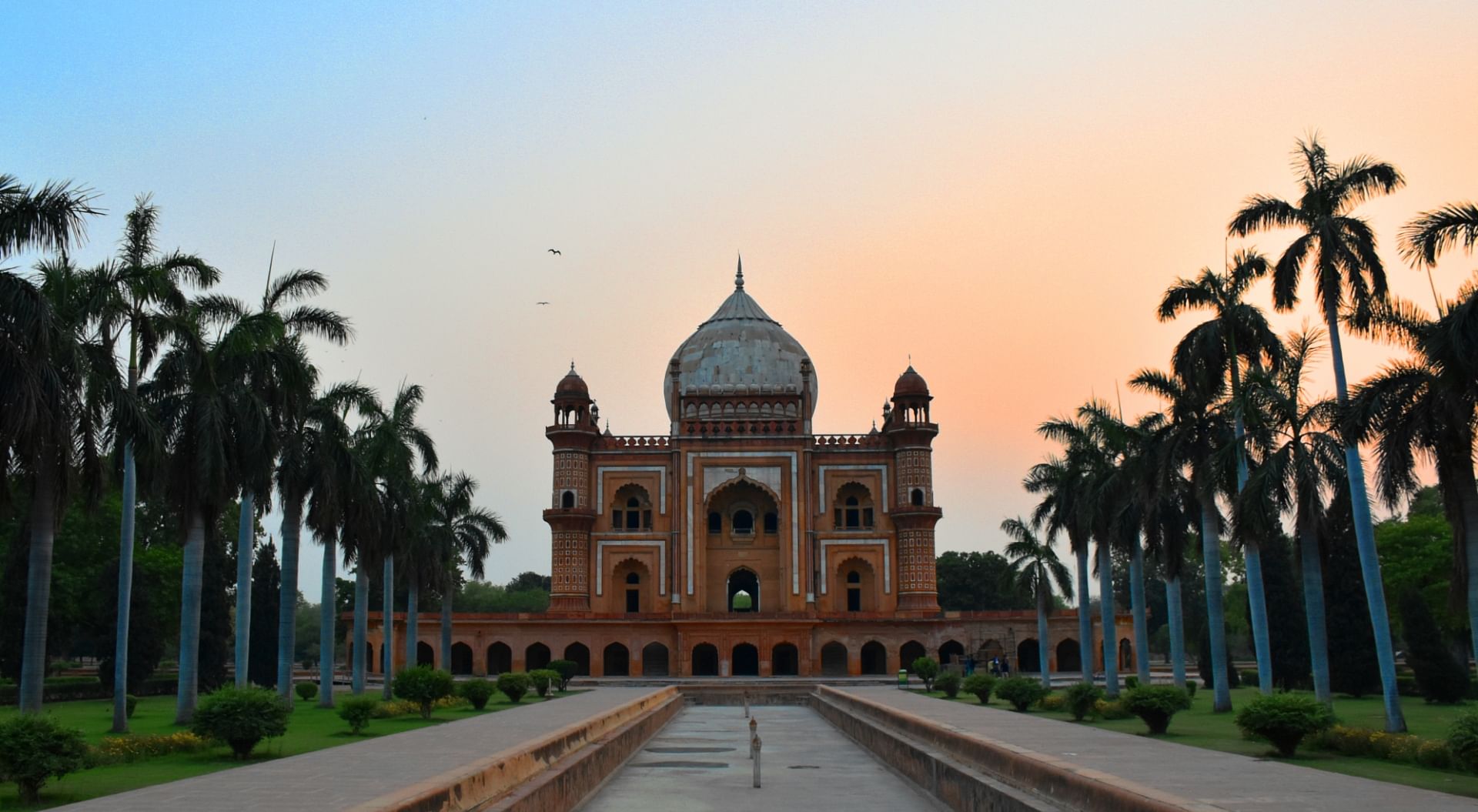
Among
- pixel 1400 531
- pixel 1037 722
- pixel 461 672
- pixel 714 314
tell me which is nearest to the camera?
pixel 1037 722

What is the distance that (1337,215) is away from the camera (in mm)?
22500

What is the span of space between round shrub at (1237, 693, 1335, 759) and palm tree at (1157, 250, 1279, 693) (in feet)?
34.4

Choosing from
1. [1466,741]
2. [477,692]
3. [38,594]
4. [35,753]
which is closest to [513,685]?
[477,692]

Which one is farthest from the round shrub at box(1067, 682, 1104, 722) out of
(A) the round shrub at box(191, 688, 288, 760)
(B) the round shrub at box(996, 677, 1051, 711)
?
(A) the round shrub at box(191, 688, 288, 760)

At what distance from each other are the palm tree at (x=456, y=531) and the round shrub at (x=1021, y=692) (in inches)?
798

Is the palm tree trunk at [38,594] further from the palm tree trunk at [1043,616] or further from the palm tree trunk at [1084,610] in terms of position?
the palm tree trunk at [1043,616]

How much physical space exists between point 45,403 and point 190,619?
8869mm

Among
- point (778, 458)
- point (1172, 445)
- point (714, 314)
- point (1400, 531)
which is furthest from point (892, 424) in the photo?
point (1172, 445)

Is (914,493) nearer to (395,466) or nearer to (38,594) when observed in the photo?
(395,466)

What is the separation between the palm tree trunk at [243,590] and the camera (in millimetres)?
25828

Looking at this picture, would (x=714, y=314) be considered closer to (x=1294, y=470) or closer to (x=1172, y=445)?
(x=1172, y=445)

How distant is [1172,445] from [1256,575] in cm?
315

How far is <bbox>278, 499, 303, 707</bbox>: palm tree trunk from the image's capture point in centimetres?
2831

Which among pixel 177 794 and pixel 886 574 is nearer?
pixel 177 794
